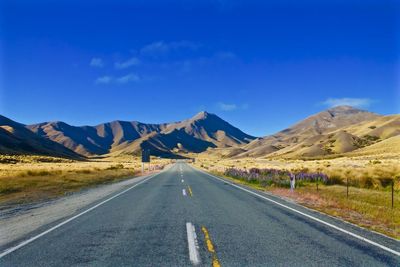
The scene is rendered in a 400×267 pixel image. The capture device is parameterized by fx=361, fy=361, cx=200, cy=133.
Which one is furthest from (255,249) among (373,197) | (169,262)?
(373,197)

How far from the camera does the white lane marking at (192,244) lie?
276 inches

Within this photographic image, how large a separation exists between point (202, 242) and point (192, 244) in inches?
12.3

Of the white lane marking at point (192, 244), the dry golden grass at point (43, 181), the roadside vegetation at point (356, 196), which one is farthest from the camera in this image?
the dry golden grass at point (43, 181)

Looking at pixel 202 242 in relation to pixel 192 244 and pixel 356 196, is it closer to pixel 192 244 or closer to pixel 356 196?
pixel 192 244

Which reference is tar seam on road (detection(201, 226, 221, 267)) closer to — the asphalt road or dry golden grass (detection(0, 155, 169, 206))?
the asphalt road

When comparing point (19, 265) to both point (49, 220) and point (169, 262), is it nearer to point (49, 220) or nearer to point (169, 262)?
point (169, 262)

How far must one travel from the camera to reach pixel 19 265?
6773 mm

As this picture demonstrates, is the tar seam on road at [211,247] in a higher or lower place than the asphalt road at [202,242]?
higher

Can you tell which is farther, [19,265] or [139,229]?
[139,229]

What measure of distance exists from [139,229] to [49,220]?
151 inches

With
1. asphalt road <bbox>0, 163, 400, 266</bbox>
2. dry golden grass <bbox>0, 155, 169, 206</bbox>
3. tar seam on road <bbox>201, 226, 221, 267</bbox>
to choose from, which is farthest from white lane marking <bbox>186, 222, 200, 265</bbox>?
dry golden grass <bbox>0, 155, 169, 206</bbox>

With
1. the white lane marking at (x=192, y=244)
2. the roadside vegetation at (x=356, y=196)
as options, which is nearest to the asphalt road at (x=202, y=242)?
the white lane marking at (x=192, y=244)

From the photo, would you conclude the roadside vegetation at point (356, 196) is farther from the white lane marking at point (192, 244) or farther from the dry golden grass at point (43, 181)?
the dry golden grass at point (43, 181)

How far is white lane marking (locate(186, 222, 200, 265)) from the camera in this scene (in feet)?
23.0
